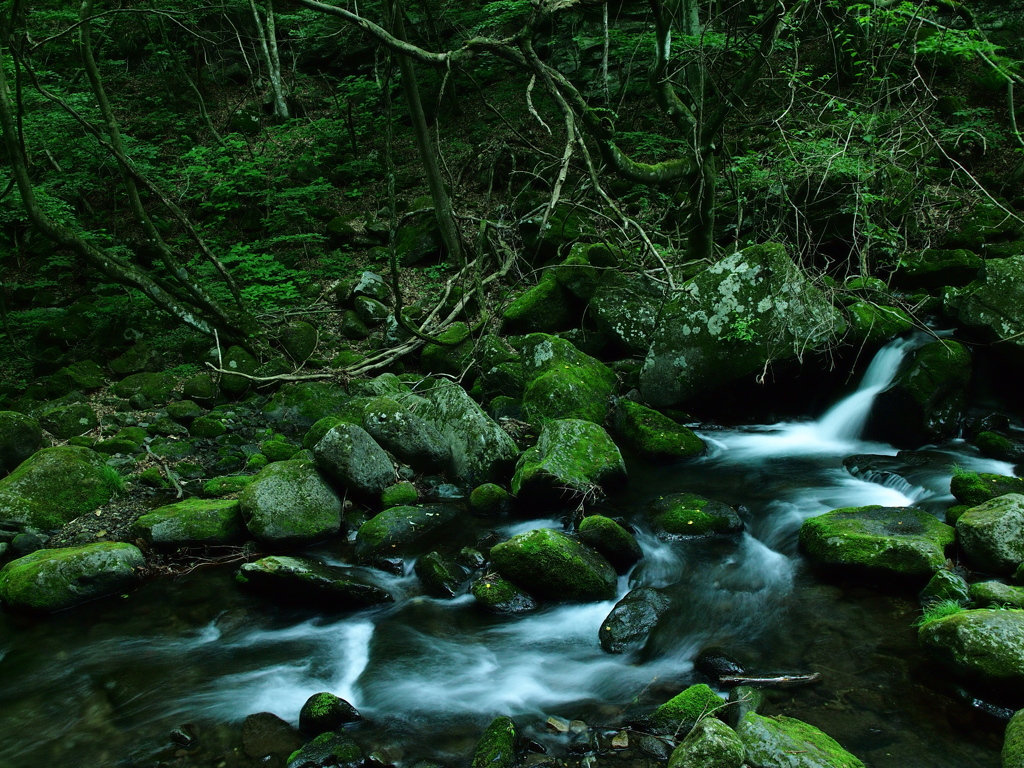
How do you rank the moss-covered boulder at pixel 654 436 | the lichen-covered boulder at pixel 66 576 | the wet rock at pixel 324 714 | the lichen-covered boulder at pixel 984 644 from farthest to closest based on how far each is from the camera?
1. the moss-covered boulder at pixel 654 436
2. the lichen-covered boulder at pixel 66 576
3. the wet rock at pixel 324 714
4. the lichen-covered boulder at pixel 984 644

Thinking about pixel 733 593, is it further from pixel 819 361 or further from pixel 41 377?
pixel 41 377

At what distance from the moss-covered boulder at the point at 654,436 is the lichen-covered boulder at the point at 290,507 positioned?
11.2 feet

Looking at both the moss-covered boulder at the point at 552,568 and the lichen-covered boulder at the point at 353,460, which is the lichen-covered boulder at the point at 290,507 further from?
the moss-covered boulder at the point at 552,568

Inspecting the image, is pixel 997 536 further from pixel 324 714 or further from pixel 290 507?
pixel 290 507

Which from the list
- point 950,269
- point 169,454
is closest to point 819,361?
point 950,269

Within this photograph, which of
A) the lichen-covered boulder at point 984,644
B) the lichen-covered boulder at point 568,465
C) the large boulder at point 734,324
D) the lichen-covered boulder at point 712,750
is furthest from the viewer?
the large boulder at point 734,324

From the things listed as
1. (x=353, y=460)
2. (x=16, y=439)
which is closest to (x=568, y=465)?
(x=353, y=460)

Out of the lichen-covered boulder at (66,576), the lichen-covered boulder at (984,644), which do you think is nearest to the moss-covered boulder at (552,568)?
the lichen-covered boulder at (984,644)

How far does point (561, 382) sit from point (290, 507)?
3.50 meters

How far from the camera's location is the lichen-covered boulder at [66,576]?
5.04 meters

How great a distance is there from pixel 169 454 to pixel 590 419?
5.09 m

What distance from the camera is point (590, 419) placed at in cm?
773

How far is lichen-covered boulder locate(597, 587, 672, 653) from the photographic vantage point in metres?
4.50

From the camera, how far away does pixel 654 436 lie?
24.0ft
